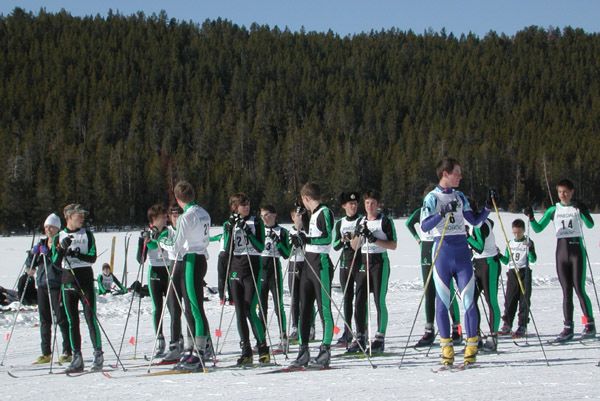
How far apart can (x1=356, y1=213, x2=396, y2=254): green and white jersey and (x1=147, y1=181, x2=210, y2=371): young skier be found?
1.76 metres

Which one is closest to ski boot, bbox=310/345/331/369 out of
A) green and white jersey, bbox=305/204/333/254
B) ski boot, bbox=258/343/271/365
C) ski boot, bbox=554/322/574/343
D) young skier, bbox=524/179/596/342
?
ski boot, bbox=258/343/271/365

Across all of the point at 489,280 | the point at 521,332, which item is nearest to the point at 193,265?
the point at 489,280

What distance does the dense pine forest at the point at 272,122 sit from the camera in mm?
87000

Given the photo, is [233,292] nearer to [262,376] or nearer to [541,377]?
[262,376]

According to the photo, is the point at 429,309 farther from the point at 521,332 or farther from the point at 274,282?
the point at 274,282

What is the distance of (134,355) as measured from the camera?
831 cm

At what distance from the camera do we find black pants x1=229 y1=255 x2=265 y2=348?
283 inches

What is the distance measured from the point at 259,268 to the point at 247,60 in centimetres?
18708

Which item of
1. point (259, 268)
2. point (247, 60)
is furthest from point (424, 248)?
point (247, 60)

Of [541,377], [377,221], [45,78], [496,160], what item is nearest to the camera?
[541,377]

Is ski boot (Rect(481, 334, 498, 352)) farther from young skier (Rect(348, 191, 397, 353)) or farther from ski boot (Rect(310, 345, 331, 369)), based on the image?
ski boot (Rect(310, 345, 331, 369))

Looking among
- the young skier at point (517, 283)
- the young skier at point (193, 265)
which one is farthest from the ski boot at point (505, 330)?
the young skier at point (193, 265)

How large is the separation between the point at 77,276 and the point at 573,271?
17.9 feet

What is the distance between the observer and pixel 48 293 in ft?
26.6
